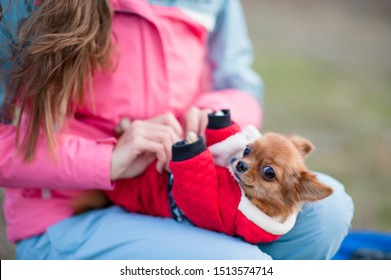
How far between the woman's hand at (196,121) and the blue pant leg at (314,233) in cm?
41

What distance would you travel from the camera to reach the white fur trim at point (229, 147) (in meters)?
1.30

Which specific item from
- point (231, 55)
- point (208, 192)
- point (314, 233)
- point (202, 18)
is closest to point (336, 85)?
point (231, 55)

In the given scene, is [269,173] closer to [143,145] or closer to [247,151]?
[247,151]

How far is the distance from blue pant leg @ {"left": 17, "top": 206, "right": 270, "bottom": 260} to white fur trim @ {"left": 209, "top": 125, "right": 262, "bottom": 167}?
220 millimetres

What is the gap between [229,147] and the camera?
130cm

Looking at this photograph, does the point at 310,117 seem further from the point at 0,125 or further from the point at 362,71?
the point at 0,125

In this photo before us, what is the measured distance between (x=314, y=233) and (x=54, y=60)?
0.93 meters

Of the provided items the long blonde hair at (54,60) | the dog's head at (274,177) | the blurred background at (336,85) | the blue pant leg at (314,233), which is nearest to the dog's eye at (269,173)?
the dog's head at (274,177)

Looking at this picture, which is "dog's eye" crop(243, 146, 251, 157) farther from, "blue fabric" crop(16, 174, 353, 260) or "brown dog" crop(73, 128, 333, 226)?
"blue fabric" crop(16, 174, 353, 260)

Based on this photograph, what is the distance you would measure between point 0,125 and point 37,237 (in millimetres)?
371

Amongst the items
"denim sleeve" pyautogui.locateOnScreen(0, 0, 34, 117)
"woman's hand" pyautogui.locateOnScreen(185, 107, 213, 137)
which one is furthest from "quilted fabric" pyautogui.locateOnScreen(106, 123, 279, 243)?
"denim sleeve" pyautogui.locateOnScreen(0, 0, 34, 117)

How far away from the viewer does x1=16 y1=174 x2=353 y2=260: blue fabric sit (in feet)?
4.00

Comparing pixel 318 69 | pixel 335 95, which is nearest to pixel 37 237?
pixel 335 95
